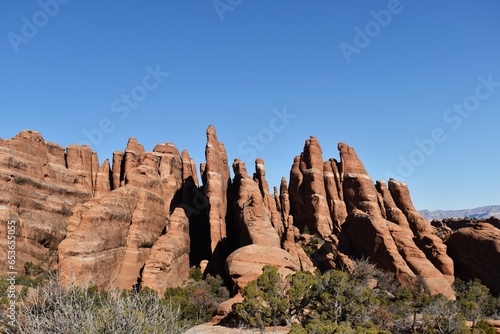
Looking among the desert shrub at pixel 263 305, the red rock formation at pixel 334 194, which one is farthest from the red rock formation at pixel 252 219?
the red rock formation at pixel 334 194

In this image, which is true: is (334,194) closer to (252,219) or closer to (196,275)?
(252,219)

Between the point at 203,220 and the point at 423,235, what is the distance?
3762 centimetres

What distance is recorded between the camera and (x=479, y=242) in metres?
47.8

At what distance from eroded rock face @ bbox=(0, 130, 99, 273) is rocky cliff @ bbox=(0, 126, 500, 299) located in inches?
6.5

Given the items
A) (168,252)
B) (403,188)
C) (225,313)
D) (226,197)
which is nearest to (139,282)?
(168,252)

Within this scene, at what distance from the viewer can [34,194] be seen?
53.5 m

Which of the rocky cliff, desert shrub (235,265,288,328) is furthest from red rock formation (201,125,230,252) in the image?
desert shrub (235,265,288,328)

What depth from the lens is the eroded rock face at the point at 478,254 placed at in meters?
45.6

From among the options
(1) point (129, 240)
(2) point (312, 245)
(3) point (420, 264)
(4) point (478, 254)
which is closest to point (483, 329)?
(3) point (420, 264)

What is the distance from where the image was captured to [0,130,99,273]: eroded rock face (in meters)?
48.0

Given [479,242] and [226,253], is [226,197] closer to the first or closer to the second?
[226,253]

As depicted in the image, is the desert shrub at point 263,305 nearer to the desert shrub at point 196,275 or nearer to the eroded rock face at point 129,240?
the eroded rock face at point 129,240

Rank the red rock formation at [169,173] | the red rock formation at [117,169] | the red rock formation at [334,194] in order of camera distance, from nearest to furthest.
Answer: the red rock formation at [169,173], the red rock formation at [334,194], the red rock formation at [117,169]

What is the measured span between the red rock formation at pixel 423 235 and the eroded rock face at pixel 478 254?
2694mm
